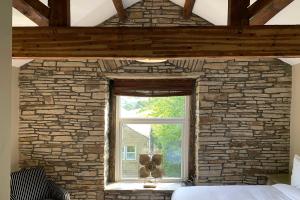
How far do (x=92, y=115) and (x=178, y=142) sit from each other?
141 centimetres

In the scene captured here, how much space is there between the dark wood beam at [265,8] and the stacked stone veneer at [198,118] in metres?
1.80

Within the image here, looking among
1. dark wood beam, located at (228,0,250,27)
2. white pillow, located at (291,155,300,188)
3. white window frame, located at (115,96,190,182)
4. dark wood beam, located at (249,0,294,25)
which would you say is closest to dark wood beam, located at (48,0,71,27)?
dark wood beam, located at (228,0,250,27)

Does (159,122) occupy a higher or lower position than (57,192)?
higher

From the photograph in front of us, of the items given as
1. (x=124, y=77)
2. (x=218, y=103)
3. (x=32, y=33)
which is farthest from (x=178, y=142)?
(x=32, y=33)

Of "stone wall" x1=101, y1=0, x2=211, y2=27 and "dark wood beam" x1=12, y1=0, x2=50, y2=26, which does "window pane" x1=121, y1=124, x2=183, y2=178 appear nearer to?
"stone wall" x1=101, y1=0, x2=211, y2=27

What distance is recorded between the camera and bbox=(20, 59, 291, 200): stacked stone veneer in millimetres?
4570

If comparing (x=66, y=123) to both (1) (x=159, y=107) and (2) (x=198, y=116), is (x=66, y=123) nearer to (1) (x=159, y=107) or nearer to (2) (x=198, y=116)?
(1) (x=159, y=107)

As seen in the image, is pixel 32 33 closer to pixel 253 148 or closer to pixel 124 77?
pixel 124 77

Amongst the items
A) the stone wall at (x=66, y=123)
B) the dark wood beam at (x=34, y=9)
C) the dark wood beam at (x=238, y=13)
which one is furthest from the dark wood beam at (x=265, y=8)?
the stone wall at (x=66, y=123)

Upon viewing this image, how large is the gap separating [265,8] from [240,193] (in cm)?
193

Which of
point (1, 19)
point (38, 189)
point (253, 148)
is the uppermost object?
point (1, 19)

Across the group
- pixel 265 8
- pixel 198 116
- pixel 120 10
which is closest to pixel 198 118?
pixel 198 116

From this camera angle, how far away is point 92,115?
4582 mm

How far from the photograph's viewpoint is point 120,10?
164 inches
